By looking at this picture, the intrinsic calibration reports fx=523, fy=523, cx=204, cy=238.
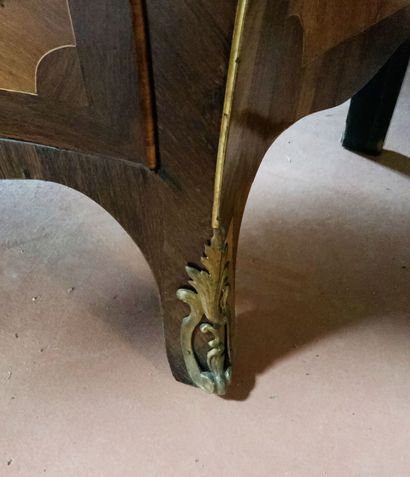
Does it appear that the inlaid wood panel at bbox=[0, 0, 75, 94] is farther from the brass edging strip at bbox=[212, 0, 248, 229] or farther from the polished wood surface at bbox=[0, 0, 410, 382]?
the brass edging strip at bbox=[212, 0, 248, 229]

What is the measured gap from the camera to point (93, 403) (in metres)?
0.68

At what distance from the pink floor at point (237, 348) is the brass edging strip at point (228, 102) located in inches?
12.1

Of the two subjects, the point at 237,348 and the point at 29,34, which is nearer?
the point at 29,34

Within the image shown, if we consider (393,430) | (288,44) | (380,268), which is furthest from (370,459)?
(288,44)

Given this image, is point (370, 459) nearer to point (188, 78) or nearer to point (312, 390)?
point (312, 390)

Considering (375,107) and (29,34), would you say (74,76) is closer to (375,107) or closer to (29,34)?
(29,34)

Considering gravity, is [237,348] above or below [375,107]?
below

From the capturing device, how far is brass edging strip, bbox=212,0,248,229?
36cm

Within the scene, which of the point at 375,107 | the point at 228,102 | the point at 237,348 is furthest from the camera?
the point at 375,107

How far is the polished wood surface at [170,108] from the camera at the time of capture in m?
0.38

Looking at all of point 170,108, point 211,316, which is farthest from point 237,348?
point 170,108

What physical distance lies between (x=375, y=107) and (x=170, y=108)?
78cm

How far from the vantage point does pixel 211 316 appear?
0.56m

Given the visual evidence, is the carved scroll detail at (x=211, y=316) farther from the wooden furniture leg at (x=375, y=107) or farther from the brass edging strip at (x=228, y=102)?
the wooden furniture leg at (x=375, y=107)
